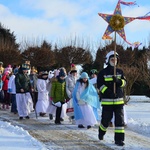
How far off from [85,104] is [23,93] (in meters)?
2.81

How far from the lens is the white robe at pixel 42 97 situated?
44.6ft

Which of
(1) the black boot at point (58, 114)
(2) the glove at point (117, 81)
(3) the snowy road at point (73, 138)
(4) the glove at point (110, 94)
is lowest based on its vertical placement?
→ (3) the snowy road at point (73, 138)

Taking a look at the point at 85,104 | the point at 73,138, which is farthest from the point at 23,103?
the point at 73,138

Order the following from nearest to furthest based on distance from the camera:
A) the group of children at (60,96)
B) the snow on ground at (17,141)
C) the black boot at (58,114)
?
1. the snow on ground at (17,141)
2. the group of children at (60,96)
3. the black boot at (58,114)

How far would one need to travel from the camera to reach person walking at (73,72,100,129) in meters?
10.5

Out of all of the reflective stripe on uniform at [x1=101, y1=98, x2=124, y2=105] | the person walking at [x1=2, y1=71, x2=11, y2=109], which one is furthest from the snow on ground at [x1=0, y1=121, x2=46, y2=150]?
the person walking at [x1=2, y1=71, x2=11, y2=109]

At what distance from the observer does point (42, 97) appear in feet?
45.3

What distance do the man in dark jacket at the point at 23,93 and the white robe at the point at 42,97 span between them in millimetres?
1028

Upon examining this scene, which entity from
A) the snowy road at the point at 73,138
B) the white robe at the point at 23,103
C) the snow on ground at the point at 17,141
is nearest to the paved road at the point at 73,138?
the snowy road at the point at 73,138

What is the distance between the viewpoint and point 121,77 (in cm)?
863

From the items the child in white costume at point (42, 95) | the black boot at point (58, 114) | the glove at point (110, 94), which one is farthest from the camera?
A: the child in white costume at point (42, 95)

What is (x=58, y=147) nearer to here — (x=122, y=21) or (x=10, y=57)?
(x=122, y=21)

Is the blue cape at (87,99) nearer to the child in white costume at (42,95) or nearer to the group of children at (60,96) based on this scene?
the group of children at (60,96)

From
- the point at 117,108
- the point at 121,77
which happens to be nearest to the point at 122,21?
the point at 121,77
